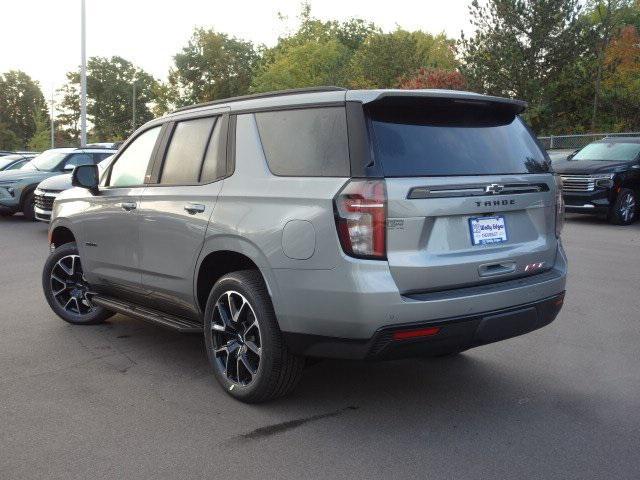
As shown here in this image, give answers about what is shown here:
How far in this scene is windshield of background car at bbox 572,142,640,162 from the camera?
50.9 feet

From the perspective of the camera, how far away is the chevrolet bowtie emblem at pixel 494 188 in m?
3.87

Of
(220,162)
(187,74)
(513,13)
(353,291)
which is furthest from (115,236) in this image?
(187,74)

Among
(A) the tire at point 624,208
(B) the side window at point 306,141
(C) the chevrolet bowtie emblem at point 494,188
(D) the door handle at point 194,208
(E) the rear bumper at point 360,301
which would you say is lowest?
(A) the tire at point 624,208

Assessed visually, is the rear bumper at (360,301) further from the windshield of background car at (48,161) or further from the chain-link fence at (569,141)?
the chain-link fence at (569,141)

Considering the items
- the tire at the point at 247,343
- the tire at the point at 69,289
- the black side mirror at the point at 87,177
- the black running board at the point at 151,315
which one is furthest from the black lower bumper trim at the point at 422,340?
the tire at the point at 69,289

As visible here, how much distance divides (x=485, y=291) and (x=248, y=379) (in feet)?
4.90

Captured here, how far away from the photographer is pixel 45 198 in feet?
41.0

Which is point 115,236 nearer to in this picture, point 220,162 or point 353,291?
point 220,162

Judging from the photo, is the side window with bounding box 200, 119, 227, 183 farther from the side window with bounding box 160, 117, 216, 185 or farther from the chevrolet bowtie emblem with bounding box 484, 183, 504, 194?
the chevrolet bowtie emblem with bounding box 484, 183, 504, 194

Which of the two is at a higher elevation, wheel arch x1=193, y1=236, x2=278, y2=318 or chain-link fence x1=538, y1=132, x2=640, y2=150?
chain-link fence x1=538, y1=132, x2=640, y2=150

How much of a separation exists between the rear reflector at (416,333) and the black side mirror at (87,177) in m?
3.22

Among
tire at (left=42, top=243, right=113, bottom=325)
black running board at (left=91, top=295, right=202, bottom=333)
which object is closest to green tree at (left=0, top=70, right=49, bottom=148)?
tire at (left=42, top=243, right=113, bottom=325)

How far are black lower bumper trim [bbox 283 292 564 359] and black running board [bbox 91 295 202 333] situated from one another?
106 centimetres

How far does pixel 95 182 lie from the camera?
5.70m
